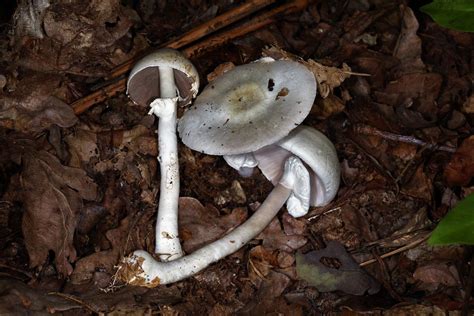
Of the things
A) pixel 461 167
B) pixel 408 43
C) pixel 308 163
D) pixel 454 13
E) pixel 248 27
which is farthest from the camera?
pixel 408 43

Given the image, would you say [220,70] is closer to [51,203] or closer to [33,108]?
[33,108]

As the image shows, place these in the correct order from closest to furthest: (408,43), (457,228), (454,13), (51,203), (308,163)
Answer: (457,228)
(454,13)
(308,163)
(51,203)
(408,43)

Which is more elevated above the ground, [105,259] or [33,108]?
[33,108]

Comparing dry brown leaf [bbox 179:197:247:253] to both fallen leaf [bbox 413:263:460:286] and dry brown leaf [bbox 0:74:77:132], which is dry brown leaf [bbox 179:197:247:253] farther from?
fallen leaf [bbox 413:263:460:286]

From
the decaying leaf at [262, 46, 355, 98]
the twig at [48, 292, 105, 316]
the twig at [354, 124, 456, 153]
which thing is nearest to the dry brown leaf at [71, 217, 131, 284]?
the twig at [48, 292, 105, 316]

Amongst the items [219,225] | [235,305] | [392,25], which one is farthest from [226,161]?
[392,25]

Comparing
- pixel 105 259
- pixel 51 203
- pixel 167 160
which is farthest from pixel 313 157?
pixel 51 203
